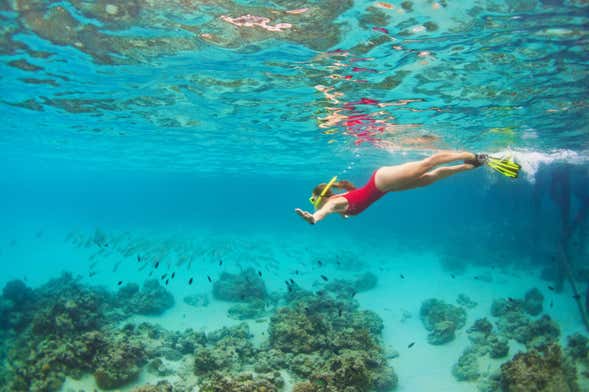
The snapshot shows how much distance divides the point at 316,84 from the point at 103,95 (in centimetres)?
1072

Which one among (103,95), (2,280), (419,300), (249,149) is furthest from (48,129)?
(419,300)

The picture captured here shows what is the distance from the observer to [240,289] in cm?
1958

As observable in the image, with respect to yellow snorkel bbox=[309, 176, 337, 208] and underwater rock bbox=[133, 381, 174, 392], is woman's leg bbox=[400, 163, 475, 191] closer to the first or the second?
yellow snorkel bbox=[309, 176, 337, 208]

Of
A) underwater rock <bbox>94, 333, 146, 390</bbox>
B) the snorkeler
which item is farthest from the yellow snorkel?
underwater rock <bbox>94, 333, 146, 390</bbox>

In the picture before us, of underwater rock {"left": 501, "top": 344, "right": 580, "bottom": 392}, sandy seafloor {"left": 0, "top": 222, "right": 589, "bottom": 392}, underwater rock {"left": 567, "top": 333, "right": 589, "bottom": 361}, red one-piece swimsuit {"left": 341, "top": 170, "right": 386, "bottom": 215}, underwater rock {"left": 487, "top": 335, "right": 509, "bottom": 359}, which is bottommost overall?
sandy seafloor {"left": 0, "top": 222, "right": 589, "bottom": 392}

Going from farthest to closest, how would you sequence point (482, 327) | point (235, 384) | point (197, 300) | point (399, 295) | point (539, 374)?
point (399, 295) < point (197, 300) < point (482, 327) < point (539, 374) < point (235, 384)

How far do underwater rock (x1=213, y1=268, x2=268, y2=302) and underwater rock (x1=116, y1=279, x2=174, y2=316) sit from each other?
2.67 metres

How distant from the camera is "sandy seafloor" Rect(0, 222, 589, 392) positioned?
1259 cm

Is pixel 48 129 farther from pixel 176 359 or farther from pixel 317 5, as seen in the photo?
pixel 317 5

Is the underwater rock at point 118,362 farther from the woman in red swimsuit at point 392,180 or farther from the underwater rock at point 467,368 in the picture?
the underwater rock at point 467,368

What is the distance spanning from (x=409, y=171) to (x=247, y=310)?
42.4ft

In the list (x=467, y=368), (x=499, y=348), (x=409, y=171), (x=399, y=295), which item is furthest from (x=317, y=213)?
(x=399, y=295)

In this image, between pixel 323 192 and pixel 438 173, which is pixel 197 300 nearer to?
pixel 323 192

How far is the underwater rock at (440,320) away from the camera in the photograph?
49.6 feet
